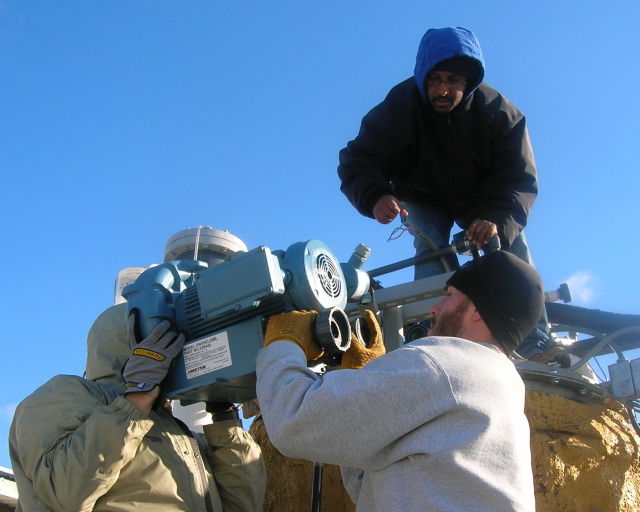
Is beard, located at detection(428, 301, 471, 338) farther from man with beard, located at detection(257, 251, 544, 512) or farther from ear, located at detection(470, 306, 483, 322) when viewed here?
man with beard, located at detection(257, 251, 544, 512)

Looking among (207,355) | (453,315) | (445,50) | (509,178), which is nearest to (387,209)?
(509,178)

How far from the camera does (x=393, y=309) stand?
3.42m

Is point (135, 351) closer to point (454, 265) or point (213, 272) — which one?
point (213, 272)

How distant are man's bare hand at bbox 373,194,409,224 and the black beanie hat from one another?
4.35 feet

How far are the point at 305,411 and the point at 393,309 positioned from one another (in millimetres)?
1728

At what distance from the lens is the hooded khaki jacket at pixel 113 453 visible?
81.3 inches

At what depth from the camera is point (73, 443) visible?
2078mm

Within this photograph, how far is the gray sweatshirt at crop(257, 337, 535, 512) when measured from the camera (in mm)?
1688

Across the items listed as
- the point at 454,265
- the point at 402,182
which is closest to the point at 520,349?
the point at 454,265

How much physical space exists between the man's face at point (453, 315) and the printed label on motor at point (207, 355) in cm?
65

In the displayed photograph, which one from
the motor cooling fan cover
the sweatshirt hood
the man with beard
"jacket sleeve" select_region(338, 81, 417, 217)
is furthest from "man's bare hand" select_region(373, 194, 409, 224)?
the man with beard

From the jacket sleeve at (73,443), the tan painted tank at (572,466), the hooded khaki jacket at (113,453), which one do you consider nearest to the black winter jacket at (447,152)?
the tan painted tank at (572,466)

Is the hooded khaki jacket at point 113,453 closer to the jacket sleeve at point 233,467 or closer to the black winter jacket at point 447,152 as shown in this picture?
the jacket sleeve at point 233,467

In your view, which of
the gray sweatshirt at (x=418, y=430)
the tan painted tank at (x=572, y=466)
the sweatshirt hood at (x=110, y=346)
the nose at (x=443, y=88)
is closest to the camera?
the gray sweatshirt at (x=418, y=430)
